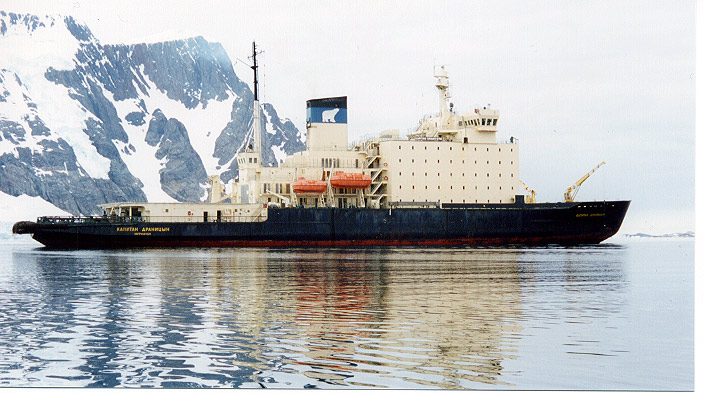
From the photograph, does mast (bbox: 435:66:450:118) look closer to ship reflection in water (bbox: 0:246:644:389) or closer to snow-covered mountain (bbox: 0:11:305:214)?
ship reflection in water (bbox: 0:246:644:389)

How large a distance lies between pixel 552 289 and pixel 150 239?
23.3 metres

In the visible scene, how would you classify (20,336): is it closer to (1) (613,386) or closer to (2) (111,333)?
(2) (111,333)

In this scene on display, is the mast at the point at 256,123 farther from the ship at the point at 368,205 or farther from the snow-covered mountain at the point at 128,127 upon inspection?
the snow-covered mountain at the point at 128,127

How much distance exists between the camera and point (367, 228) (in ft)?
119

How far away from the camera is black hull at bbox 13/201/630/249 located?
35094 millimetres

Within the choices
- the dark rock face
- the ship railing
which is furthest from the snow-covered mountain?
the ship railing

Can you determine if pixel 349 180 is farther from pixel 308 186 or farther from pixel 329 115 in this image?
A: pixel 329 115

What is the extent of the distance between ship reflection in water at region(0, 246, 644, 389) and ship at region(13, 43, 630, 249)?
1541cm

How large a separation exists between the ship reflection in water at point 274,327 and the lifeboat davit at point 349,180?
16.2m

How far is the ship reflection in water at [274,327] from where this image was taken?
322 inches

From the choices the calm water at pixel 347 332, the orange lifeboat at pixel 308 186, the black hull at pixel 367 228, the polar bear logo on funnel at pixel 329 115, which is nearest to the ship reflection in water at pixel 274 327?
the calm water at pixel 347 332

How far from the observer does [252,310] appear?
12562 mm

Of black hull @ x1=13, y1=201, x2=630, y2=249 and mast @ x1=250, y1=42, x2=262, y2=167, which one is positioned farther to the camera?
mast @ x1=250, y1=42, x2=262, y2=167

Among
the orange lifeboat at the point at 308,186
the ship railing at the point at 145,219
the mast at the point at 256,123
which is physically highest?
the mast at the point at 256,123
